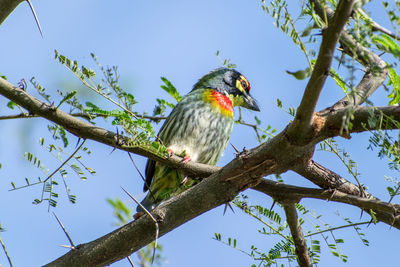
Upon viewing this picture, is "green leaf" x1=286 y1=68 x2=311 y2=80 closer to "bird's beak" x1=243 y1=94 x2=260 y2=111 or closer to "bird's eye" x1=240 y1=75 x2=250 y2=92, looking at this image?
"bird's beak" x1=243 y1=94 x2=260 y2=111

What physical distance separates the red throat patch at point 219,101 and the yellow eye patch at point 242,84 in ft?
1.47

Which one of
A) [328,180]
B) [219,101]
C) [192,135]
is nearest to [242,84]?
[219,101]

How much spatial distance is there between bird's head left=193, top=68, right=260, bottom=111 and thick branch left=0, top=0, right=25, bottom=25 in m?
2.65

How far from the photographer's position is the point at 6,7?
113 inches

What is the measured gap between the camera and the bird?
442 cm

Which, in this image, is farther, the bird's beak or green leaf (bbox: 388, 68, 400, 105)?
the bird's beak

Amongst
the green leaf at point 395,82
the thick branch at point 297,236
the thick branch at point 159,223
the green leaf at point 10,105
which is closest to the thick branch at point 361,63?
the green leaf at point 395,82

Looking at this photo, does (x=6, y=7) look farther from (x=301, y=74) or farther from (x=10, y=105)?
(x=301, y=74)

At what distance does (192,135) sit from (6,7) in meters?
2.07

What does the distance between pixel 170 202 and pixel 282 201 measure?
66 centimetres

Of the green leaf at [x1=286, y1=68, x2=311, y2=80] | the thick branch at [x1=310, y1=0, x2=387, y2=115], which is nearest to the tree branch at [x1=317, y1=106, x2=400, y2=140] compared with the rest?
the thick branch at [x1=310, y1=0, x2=387, y2=115]

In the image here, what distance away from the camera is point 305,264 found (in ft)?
11.4

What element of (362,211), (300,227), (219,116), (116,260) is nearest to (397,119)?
(362,211)

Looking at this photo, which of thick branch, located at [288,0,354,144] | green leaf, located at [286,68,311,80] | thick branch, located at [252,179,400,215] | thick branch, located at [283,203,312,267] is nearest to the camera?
thick branch, located at [288,0,354,144]
